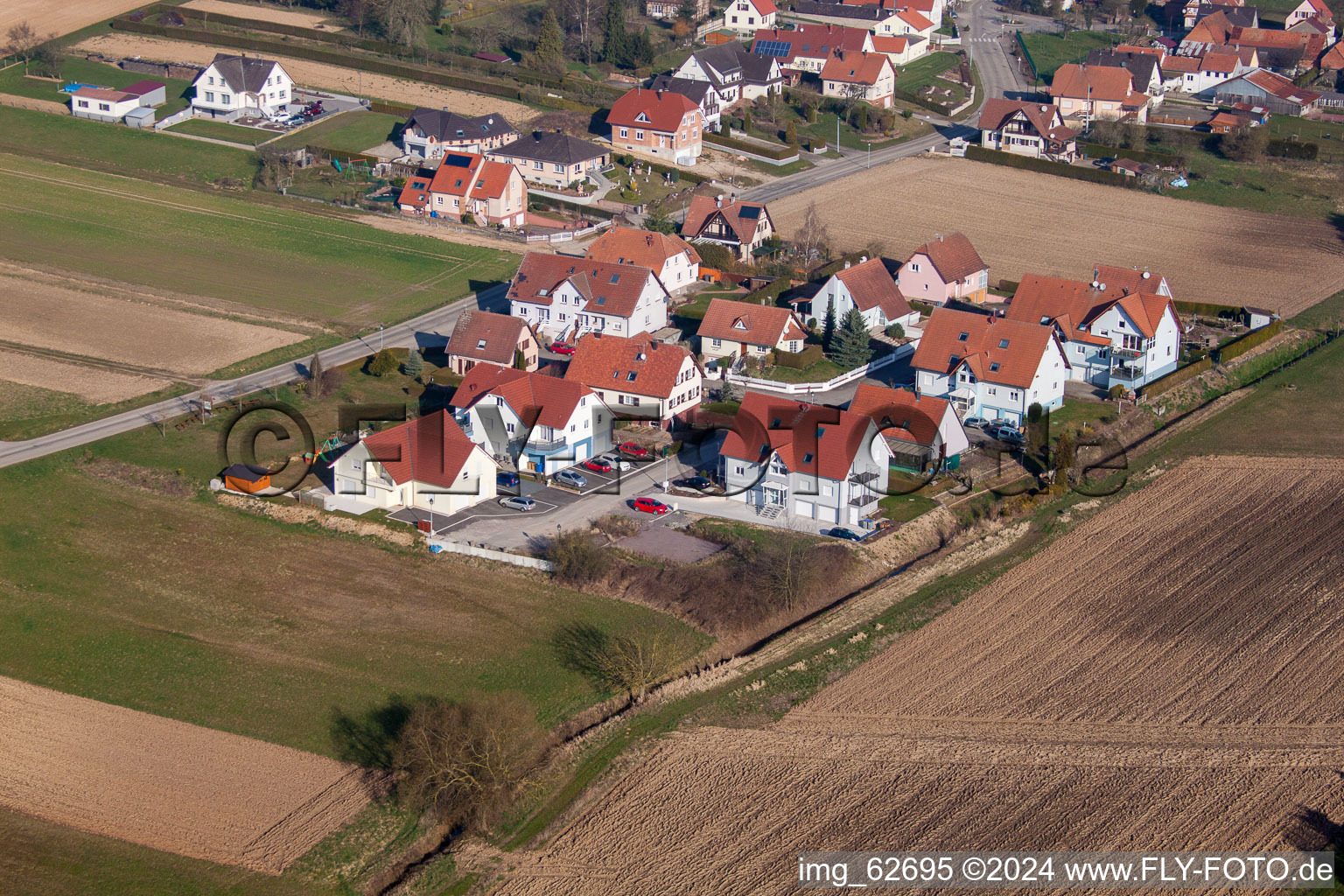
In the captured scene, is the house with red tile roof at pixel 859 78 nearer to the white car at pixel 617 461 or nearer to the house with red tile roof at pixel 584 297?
the house with red tile roof at pixel 584 297

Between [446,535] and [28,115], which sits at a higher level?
[28,115]

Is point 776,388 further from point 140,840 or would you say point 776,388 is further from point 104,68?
point 104,68

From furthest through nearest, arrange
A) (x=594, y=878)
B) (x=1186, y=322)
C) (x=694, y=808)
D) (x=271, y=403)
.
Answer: (x=1186, y=322) → (x=271, y=403) → (x=694, y=808) → (x=594, y=878)

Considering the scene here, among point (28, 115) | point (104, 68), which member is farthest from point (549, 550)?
point (104, 68)

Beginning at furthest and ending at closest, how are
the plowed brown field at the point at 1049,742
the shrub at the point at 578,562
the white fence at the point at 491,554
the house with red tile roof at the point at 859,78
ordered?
the house with red tile roof at the point at 859,78 < the white fence at the point at 491,554 < the shrub at the point at 578,562 < the plowed brown field at the point at 1049,742

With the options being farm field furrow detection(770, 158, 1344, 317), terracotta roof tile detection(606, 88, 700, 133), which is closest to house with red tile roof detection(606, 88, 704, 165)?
terracotta roof tile detection(606, 88, 700, 133)

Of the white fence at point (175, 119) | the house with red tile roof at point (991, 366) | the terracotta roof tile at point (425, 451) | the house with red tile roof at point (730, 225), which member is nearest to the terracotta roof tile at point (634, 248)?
the house with red tile roof at point (730, 225)

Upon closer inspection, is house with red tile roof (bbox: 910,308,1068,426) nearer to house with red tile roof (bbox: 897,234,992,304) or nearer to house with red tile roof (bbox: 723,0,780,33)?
house with red tile roof (bbox: 897,234,992,304)
